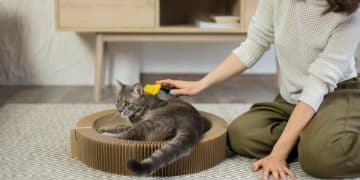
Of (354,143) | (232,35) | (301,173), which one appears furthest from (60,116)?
(354,143)

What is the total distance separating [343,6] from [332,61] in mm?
131

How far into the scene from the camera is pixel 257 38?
4.67 ft

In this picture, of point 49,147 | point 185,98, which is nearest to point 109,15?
point 185,98

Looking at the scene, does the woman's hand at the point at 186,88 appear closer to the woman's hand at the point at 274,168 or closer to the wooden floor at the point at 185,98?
the woman's hand at the point at 274,168

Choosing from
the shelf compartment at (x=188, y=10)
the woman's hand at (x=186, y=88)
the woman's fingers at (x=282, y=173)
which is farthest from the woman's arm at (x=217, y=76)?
the shelf compartment at (x=188, y=10)

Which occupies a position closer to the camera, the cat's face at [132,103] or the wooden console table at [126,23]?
the cat's face at [132,103]

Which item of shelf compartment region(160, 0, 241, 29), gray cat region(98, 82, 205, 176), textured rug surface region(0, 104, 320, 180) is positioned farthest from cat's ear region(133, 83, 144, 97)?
shelf compartment region(160, 0, 241, 29)

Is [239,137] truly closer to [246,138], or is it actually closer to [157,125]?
[246,138]

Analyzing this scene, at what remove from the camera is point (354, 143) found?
117 centimetres

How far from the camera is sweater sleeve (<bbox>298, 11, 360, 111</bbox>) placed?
1.21 m

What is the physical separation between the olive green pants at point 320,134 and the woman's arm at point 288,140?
26 millimetres

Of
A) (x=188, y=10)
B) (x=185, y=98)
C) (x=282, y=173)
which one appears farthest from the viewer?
(x=188, y=10)

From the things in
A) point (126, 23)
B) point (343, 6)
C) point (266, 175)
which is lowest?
point (266, 175)

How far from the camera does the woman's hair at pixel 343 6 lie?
1163mm
